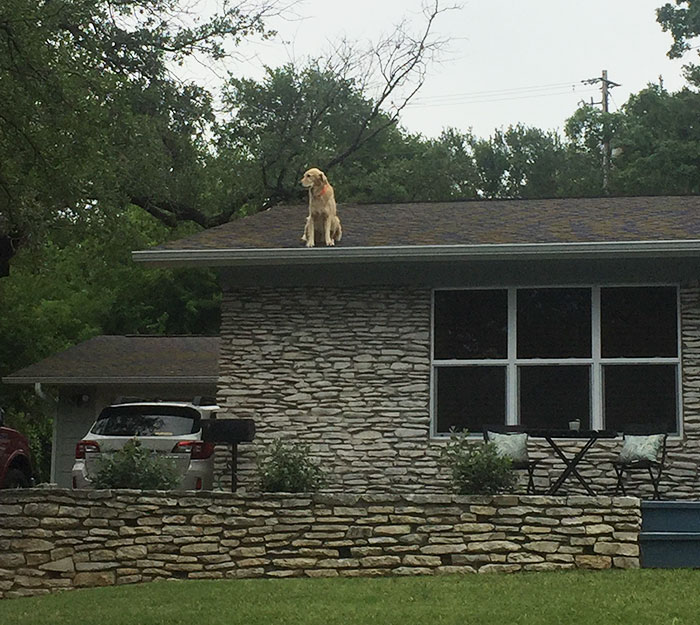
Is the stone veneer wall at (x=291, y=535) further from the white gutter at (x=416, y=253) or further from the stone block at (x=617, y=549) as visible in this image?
the white gutter at (x=416, y=253)

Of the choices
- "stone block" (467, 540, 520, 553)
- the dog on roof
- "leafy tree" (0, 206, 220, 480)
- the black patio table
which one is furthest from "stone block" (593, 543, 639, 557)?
"leafy tree" (0, 206, 220, 480)

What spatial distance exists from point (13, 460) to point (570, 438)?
19.1 feet

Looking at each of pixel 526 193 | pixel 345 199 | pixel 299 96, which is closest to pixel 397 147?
pixel 526 193

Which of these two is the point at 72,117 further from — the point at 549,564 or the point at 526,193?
the point at 526,193

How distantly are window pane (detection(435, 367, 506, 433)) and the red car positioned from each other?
4.49 metres

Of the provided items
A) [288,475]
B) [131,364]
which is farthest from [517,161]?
[288,475]

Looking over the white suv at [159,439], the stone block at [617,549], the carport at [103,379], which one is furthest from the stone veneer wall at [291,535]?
the carport at [103,379]

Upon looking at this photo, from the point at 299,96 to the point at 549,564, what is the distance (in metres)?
18.7

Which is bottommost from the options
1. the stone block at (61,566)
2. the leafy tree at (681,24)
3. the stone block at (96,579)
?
the stone block at (96,579)

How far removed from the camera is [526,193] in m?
39.1

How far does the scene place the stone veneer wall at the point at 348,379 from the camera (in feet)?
40.9

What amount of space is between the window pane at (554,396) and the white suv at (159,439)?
331 centimetres

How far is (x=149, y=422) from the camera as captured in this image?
12398 mm

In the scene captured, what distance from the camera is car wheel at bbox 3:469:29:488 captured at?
12617 millimetres
